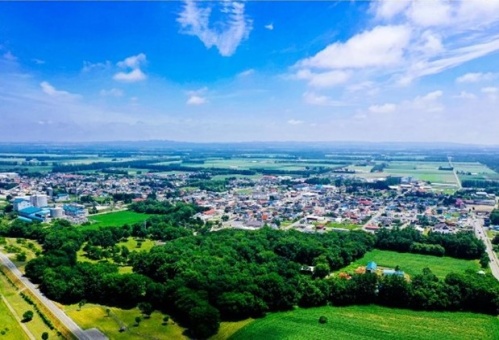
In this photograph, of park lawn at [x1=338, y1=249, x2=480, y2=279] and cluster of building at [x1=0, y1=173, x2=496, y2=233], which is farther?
cluster of building at [x1=0, y1=173, x2=496, y2=233]

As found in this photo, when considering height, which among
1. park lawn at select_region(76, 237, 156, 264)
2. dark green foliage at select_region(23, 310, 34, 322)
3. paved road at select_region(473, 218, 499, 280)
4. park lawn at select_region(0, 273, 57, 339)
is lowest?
paved road at select_region(473, 218, 499, 280)

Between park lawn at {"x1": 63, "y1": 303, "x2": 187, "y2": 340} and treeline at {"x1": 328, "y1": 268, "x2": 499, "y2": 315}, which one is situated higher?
treeline at {"x1": 328, "y1": 268, "x2": 499, "y2": 315}

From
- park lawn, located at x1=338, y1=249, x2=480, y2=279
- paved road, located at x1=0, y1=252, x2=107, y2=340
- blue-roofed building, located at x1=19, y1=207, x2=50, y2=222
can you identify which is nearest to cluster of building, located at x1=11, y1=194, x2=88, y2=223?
blue-roofed building, located at x1=19, y1=207, x2=50, y2=222

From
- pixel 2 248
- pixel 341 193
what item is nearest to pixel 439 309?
pixel 2 248

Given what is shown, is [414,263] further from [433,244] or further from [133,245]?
[133,245]

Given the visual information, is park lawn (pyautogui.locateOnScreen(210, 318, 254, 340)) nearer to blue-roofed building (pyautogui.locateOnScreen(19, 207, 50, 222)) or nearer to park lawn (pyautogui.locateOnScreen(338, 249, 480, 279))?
park lawn (pyautogui.locateOnScreen(338, 249, 480, 279))

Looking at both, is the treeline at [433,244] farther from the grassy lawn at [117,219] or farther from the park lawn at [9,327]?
the park lawn at [9,327]
